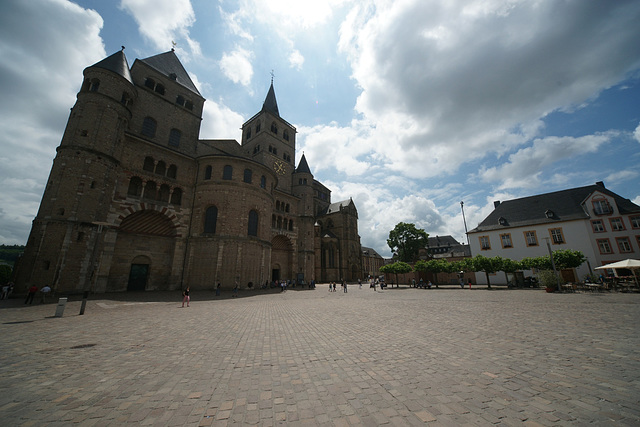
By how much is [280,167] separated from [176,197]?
21.1 m

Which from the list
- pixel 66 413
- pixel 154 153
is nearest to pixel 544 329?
pixel 66 413

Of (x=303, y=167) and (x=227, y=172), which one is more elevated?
(x=303, y=167)

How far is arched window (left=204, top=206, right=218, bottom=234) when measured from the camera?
23422mm

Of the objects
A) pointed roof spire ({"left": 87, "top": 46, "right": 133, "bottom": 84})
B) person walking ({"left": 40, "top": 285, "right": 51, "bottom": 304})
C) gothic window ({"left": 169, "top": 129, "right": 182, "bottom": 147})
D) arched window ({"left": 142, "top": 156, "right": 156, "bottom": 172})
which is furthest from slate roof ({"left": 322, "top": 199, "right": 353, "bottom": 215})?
person walking ({"left": 40, "top": 285, "right": 51, "bottom": 304})

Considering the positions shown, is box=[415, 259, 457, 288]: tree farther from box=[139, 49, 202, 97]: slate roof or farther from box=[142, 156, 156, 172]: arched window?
box=[139, 49, 202, 97]: slate roof

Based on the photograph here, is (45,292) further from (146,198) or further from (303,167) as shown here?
(303,167)

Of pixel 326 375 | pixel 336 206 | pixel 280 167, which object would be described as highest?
pixel 280 167

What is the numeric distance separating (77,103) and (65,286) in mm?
13547

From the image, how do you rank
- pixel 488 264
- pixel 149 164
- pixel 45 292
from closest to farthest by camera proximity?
pixel 45 292, pixel 149 164, pixel 488 264

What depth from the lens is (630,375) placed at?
153 inches

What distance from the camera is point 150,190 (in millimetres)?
21750

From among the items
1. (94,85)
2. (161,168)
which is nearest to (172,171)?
(161,168)

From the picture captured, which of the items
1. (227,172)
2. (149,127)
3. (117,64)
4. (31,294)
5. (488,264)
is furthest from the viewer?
(488,264)

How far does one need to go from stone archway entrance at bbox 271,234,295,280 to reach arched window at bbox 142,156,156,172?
17335mm
